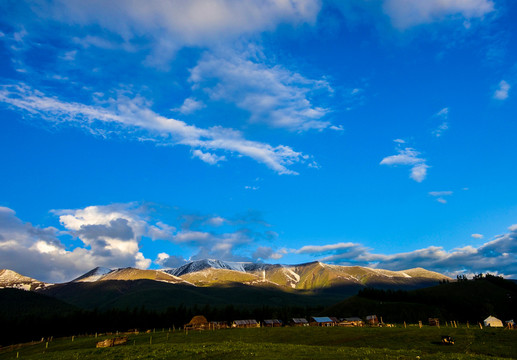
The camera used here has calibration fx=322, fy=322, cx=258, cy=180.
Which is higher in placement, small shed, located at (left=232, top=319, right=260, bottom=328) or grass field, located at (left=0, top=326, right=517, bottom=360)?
grass field, located at (left=0, top=326, right=517, bottom=360)

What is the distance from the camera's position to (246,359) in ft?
95.9

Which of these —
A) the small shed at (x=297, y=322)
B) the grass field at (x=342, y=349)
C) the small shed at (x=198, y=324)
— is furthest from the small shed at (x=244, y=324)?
the grass field at (x=342, y=349)

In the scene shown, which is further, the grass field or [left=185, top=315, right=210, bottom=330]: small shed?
[left=185, top=315, right=210, bottom=330]: small shed

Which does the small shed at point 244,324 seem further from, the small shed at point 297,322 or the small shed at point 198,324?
the small shed at point 297,322

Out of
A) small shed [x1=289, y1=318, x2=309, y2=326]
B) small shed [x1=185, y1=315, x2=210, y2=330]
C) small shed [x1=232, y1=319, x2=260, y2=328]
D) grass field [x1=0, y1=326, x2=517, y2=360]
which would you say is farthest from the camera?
small shed [x1=289, y1=318, x2=309, y2=326]

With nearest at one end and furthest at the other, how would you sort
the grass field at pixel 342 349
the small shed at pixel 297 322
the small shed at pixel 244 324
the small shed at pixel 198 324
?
the grass field at pixel 342 349 < the small shed at pixel 198 324 < the small shed at pixel 244 324 < the small shed at pixel 297 322

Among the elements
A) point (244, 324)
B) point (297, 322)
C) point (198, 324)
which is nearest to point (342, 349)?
point (198, 324)

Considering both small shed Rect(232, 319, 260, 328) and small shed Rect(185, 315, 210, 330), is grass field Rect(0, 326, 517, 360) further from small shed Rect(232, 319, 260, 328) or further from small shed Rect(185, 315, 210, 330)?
small shed Rect(232, 319, 260, 328)

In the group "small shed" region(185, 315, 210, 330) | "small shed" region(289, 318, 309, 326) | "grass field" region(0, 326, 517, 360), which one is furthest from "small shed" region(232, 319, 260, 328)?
"grass field" region(0, 326, 517, 360)

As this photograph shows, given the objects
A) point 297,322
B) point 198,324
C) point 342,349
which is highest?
point 342,349

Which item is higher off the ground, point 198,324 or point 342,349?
point 342,349

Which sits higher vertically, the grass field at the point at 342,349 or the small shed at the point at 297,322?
the grass field at the point at 342,349

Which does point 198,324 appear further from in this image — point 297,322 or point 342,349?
point 342,349

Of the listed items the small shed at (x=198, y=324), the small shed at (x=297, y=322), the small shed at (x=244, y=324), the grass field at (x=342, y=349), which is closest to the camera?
the grass field at (x=342, y=349)
